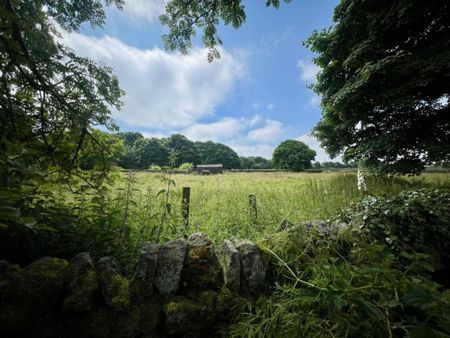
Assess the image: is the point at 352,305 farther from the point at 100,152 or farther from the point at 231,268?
the point at 100,152

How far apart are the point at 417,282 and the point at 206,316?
1.68 metres

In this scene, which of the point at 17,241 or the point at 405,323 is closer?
the point at 405,323

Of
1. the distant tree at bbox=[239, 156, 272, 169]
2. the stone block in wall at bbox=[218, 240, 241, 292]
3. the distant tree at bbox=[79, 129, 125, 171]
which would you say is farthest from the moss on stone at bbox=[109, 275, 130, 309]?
the distant tree at bbox=[239, 156, 272, 169]

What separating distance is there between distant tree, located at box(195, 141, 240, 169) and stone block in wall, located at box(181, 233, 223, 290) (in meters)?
58.9

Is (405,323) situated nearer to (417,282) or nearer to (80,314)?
(417,282)

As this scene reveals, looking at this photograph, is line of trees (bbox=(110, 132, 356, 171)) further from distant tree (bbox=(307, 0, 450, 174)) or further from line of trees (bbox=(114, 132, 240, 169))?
distant tree (bbox=(307, 0, 450, 174))

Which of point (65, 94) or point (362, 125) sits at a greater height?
point (362, 125)

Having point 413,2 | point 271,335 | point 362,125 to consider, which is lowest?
point 271,335

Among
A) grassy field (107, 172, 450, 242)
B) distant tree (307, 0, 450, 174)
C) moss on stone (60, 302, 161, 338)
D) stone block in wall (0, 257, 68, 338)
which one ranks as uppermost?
distant tree (307, 0, 450, 174)

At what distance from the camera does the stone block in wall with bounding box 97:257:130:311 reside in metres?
1.54

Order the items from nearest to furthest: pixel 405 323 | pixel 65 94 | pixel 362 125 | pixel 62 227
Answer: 1. pixel 405 323
2. pixel 62 227
3. pixel 65 94
4. pixel 362 125

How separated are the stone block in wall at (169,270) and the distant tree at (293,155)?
4283cm

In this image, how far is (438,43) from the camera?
4.49m

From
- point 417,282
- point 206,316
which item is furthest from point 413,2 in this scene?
point 206,316
